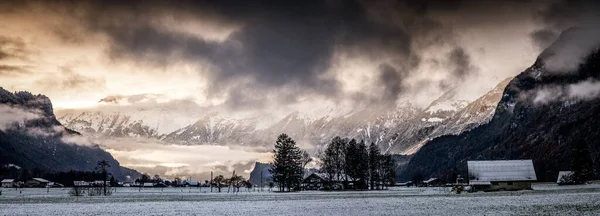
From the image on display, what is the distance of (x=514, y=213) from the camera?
38688 mm

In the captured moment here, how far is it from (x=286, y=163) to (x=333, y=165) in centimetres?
1712

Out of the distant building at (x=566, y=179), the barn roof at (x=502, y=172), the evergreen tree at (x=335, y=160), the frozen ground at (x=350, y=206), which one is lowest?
the frozen ground at (x=350, y=206)

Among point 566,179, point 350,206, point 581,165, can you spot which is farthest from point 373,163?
point 350,206

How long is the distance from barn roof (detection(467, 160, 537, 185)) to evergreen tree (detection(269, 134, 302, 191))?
42508mm

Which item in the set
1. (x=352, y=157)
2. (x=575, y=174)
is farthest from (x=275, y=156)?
(x=575, y=174)

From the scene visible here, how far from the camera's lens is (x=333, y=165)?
150250 millimetres

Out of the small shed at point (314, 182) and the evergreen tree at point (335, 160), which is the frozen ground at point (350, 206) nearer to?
the evergreen tree at point (335, 160)

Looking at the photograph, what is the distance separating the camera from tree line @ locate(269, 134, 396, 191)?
139 meters

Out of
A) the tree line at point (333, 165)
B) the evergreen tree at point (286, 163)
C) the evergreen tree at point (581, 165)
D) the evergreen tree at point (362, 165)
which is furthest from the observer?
the evergreen tree at point (362, 165)

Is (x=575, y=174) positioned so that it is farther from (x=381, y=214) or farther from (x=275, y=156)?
(x=381, y=214)

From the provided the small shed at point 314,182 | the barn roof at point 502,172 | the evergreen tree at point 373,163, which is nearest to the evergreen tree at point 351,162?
the evergreen tree at point 373,163

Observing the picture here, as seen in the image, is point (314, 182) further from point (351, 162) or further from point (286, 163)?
point (286, 163)

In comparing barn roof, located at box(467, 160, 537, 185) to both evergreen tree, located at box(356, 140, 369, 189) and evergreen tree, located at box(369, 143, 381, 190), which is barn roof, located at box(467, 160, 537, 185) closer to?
evergreen tree, located at box(356, 140, 369, 189)

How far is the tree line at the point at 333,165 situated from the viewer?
138625 millimetres
